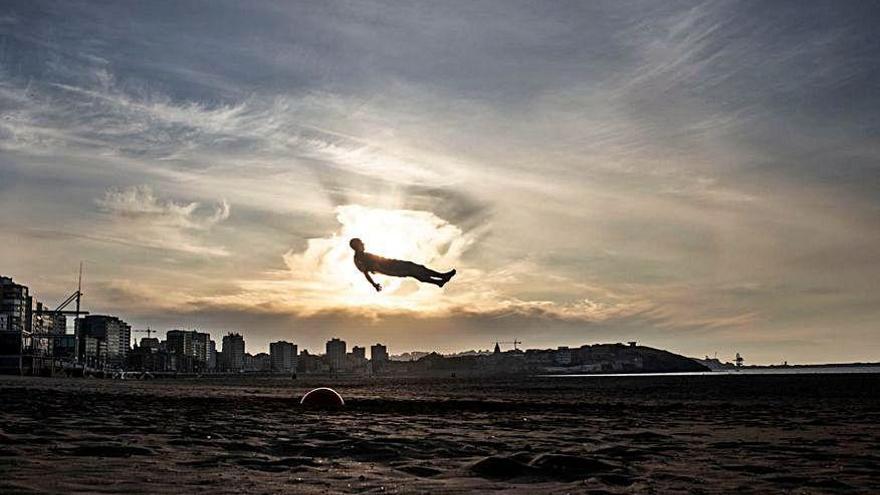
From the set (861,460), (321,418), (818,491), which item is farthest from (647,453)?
(321,418)

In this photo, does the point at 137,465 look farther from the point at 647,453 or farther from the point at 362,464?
the point at 647,453

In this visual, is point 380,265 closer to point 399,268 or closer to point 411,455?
point 399,268

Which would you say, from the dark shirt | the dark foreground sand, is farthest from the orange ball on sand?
the dark shirt

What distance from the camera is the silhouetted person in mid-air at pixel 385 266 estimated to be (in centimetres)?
2352

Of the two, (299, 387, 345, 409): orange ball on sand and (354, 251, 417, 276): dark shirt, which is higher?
(354, 251, 417, 276): dark shirt

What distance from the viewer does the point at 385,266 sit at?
23688 mm

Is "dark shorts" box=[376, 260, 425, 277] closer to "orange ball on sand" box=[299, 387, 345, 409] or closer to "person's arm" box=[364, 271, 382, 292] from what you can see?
"person's arm" box=[364, 271, 382, 292]

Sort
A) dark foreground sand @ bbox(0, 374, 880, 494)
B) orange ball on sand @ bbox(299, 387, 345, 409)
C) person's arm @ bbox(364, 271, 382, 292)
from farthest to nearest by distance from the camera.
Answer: orange ball on sand @ bbox(299, 387, 345, 409), person's arm @ bbox(364, 271, 382, 292), dark foreground sand @ bbox(0, 374, 880, 494)

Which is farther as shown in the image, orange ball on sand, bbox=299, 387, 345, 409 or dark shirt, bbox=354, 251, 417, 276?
orange ball on sand, bbox=299, 387, 345, 409

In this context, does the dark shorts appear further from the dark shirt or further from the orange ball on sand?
the orange ball on sand

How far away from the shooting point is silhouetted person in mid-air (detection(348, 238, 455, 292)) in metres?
23.5

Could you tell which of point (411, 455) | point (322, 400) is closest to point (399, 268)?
point (411, 455)

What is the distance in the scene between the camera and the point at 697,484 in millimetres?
14758

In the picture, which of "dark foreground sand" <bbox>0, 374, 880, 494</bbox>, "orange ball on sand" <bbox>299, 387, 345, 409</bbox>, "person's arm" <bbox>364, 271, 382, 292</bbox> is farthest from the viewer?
"orange ball on sand" <bbox>299, 387, 345, 409</bbox>
